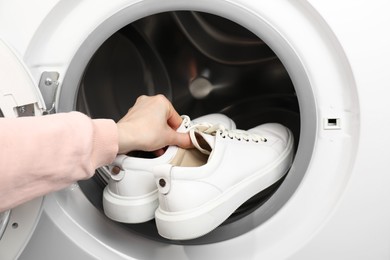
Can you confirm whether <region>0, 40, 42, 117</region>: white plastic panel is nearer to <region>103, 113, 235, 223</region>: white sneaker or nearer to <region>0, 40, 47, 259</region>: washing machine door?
<region>0, 40, 47, 259</region>: washing machine door

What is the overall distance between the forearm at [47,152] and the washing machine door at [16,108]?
0.14 meters

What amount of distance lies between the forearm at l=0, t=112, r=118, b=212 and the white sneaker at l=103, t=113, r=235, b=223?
10 centimetres

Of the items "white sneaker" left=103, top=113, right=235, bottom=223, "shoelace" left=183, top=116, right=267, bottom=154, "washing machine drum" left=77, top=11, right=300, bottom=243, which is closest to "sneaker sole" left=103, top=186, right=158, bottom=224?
"white sneaker" left=103, top=113, right=235, bottom=223

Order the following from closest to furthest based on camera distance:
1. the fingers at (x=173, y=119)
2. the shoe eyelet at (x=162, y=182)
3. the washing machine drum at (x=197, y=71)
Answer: the shoe eyelet at (x=162, y=182), the fingers at (x=173, y=119), the washing machine drum at (x=197, y=71)

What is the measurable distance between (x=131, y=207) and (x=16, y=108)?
0.72 feet

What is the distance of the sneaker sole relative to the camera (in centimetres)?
74

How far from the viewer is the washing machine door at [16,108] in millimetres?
701

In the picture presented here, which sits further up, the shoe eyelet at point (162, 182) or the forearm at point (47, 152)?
the forearm at point (47, 152)

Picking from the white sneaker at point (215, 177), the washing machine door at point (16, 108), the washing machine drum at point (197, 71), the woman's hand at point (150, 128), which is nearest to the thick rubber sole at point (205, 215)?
the white sneaker at point (215, 177)

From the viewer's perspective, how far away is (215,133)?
2.70 feet

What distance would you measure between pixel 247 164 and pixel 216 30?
46 cm

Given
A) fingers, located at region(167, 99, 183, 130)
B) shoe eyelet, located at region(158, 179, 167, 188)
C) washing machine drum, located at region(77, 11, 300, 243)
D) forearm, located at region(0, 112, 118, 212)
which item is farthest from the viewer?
washing machine drum, located at region(77, 11, 300, 243)

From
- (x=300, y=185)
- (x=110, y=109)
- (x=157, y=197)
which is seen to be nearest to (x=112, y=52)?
Result: (x=110, y=109)

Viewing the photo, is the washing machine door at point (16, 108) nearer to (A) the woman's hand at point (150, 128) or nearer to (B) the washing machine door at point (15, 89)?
(B) the washing machine door at point (15, 89)
